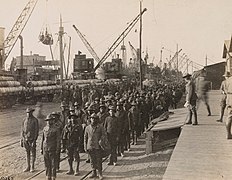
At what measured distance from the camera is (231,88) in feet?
10.5

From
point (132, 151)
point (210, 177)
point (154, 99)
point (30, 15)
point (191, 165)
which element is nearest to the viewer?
point (210, 177)

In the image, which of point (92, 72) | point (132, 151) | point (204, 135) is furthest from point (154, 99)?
point (92, 72)

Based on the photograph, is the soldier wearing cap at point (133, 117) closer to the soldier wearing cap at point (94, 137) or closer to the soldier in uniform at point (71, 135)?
the soldier in uniform at point (71, 135)

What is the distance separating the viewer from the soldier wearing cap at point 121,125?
4.11 m

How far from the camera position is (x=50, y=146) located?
10.1ft

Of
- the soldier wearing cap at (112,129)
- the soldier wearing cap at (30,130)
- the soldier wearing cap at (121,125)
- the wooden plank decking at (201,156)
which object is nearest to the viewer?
the wooden plank decking at (201,156)

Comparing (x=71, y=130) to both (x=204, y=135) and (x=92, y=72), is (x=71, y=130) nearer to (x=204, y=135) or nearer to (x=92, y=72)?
(x=204, y=135)

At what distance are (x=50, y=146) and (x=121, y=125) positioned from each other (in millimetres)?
1273

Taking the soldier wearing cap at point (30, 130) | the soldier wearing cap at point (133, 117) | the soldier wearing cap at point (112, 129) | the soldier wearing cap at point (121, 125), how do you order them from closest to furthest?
the soldier wearing cap at point (30, 130)
the soldier wearing cap at point (112, 129)
the soldier wearing cap at point (121, 125)
the soldier wearing cap at point (133, 117)

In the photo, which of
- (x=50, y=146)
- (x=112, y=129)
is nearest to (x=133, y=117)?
(x=112, y=129)

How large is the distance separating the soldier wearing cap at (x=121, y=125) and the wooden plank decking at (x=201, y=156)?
783 millimetres

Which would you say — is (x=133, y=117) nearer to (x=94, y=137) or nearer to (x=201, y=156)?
(x=94, y=137)

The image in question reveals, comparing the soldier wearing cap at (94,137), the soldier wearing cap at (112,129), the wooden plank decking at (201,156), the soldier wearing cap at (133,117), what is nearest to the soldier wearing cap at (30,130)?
the soldier wearing cap at (94,137)

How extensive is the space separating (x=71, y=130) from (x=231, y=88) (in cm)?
157
